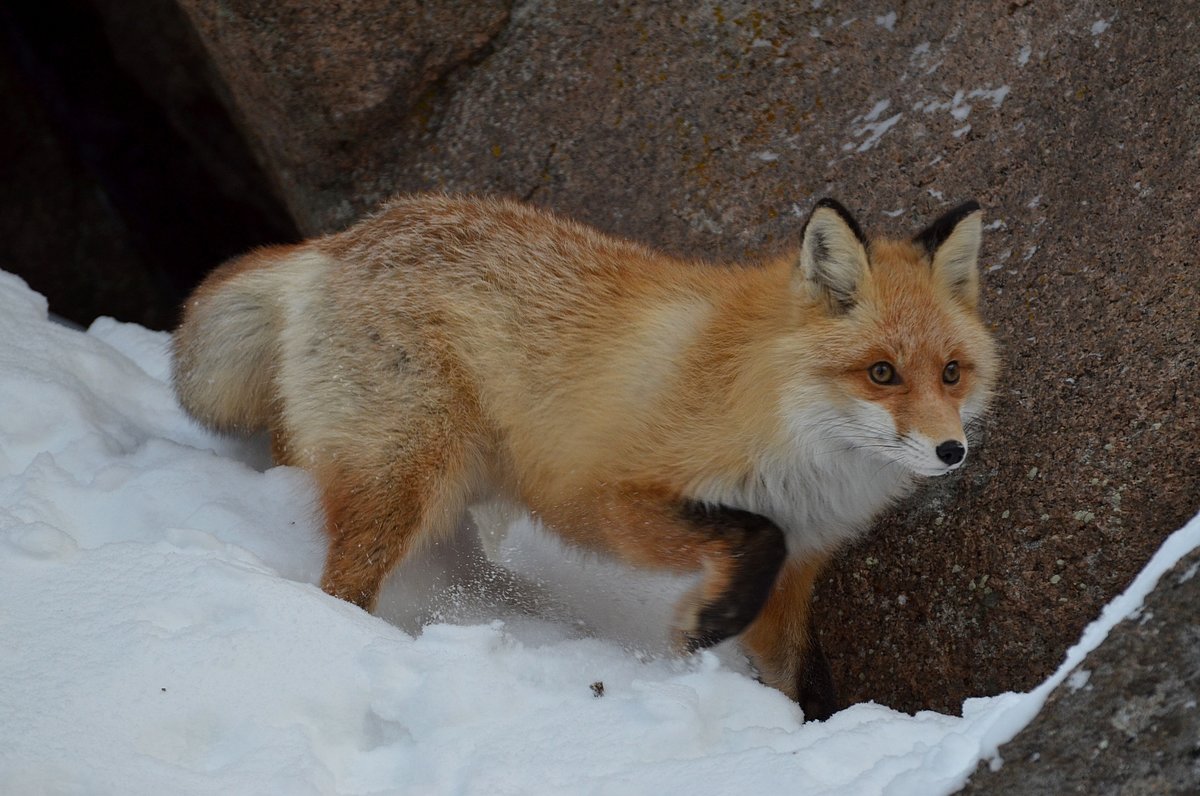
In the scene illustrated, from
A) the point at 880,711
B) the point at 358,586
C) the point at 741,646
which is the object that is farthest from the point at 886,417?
the point at 358,586

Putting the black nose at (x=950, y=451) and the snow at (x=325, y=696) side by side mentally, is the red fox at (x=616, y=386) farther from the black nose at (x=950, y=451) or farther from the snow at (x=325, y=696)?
the snow at (x=325, y=696)

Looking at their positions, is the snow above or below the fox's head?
below

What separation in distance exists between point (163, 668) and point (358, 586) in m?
0.92

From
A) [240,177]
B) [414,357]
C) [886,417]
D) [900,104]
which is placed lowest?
[240,177]

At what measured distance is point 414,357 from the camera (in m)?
3.87

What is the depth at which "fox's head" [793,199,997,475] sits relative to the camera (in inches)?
127

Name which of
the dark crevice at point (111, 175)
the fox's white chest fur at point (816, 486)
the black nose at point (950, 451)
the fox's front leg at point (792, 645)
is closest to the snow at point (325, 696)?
the fox's front leg at point (792, 645)

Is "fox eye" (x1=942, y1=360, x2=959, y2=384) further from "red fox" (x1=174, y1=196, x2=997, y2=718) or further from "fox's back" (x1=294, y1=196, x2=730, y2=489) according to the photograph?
"fox's back" (x1=294, y1=196, x2=730, y2=489)

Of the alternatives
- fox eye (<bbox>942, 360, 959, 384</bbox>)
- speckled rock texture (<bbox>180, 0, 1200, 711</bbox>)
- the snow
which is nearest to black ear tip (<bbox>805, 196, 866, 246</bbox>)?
fox eye (<bbox>942, 360, 959, 384</bbox>)

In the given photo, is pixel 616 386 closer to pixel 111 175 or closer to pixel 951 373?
pixel 951 373

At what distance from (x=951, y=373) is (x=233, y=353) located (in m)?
2.50

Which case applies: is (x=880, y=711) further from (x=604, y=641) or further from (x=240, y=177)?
(x=240, y=177)

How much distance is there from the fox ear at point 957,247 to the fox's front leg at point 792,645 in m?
1.01

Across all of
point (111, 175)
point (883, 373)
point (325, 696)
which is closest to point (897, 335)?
point (883, 373)
